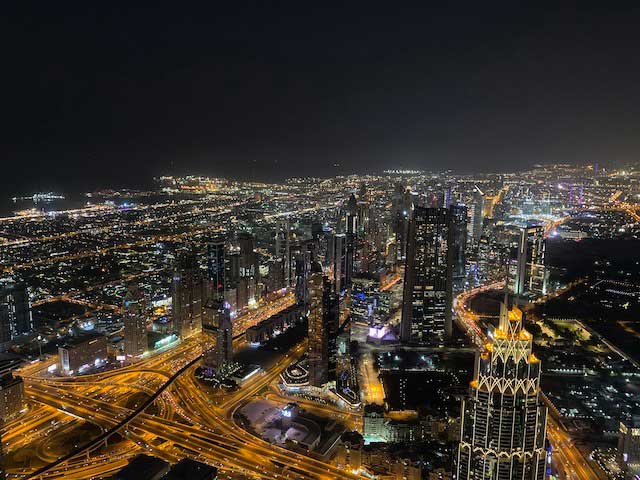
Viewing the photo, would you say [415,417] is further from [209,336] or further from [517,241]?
[517,241]

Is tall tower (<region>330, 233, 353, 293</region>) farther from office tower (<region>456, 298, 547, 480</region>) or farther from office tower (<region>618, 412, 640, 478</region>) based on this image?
office tower (<region>456, 298, 547, 480</region>)

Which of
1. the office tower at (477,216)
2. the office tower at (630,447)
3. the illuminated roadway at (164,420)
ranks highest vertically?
the office tower at (477,216)

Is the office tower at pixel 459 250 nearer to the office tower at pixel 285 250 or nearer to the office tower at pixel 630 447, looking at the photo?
the office tower at pixel 285 250

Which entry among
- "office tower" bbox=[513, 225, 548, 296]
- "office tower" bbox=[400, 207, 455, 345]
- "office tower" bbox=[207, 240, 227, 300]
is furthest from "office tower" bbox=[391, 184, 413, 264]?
"office tower" bbox=[207, 240, 227, 300]

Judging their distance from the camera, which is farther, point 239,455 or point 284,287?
point 284,287

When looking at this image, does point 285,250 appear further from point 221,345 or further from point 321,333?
point 321,333

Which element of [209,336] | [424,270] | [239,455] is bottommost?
[239,455]

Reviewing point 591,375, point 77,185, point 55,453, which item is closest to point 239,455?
point 55,453

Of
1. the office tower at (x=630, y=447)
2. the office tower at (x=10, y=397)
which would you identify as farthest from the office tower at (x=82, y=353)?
the office tower at (x=630, y=447)
